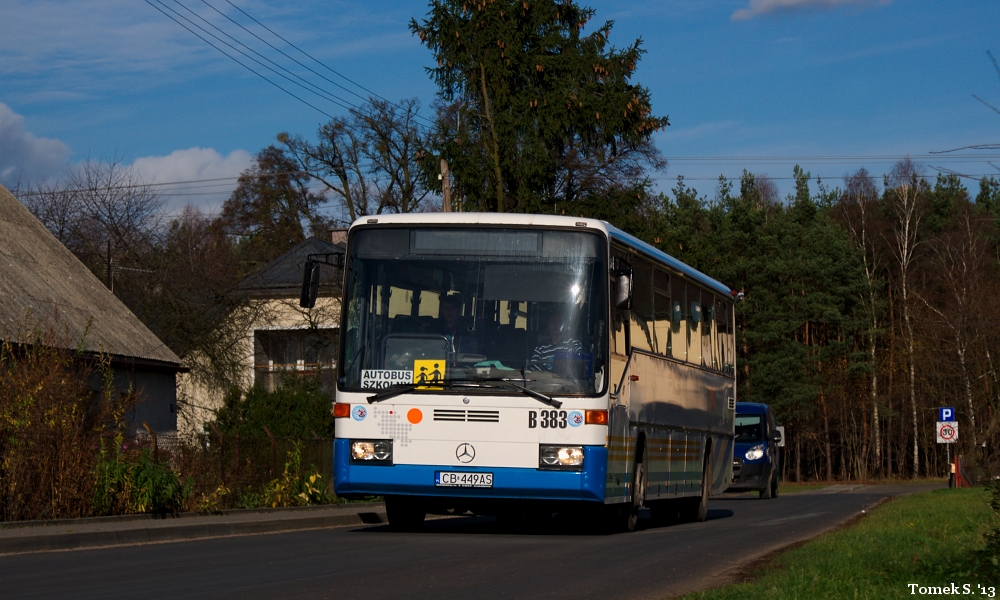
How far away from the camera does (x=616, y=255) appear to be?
48.8ft

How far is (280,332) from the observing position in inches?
2037

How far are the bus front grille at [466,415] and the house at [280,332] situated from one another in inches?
1207

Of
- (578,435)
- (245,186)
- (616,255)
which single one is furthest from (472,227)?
(245,186)

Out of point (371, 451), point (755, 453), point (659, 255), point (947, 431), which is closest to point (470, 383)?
point (371, 451)

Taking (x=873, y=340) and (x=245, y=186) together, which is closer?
(x=245, y=186)

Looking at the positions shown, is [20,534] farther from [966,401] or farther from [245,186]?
[966,401]

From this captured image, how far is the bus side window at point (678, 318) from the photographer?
58.0 ft

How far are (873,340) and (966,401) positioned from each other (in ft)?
21.4

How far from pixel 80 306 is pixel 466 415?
1948cm

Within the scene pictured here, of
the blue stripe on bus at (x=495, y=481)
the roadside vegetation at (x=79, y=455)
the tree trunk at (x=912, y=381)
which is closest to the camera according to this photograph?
the blue stripe on bus at (x=495, y=481)

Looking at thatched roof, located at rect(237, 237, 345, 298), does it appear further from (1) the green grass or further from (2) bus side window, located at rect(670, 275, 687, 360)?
(1) the green grass

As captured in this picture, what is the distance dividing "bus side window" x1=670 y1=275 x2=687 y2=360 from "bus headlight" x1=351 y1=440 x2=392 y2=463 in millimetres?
4930

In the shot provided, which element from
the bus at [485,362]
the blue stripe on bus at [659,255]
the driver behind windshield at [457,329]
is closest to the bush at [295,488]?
the bus at [485,362]

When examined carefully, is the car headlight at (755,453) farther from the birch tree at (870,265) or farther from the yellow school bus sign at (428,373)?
the birch tree at (870,265)
